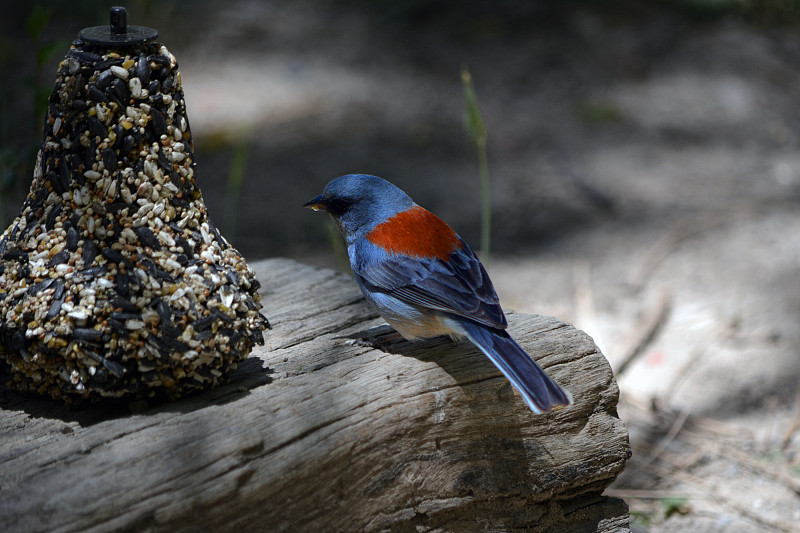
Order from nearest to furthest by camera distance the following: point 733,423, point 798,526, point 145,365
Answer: point 145,365
point 798,526
point 733,423

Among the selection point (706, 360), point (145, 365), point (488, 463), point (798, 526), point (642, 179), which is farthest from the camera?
point (642, 179)

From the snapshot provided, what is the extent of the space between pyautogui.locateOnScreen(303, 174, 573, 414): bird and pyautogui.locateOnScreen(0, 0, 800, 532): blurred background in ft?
2.38

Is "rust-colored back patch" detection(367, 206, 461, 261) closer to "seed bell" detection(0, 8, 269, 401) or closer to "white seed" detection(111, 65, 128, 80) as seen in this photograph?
"seed bell" detection(0, 8, 269, 401)

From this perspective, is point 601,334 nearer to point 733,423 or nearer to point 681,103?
point 733,423

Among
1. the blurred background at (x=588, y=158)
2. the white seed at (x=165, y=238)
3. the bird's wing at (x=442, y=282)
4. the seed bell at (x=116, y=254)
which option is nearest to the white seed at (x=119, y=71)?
the seed bell at (x=116, y=254)

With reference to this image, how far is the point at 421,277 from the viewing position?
9.80 feet

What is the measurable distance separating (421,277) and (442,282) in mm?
83

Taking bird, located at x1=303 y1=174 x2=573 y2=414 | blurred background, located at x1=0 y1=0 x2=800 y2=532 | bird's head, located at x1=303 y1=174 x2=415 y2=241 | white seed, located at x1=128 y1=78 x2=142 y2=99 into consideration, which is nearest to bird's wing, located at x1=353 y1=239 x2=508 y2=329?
bird, located at x1=303 y1=174 x2=573 y2=414

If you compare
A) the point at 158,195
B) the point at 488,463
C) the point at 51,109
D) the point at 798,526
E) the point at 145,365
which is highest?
the point at 51,109

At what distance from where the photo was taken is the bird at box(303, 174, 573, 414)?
8.77ft

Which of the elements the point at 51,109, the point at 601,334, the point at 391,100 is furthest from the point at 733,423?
the point at 391,100

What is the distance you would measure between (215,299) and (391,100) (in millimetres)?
5644

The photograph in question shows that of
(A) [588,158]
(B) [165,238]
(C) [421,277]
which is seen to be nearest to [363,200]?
(C) [421,277]

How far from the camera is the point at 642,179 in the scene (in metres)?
6.94
